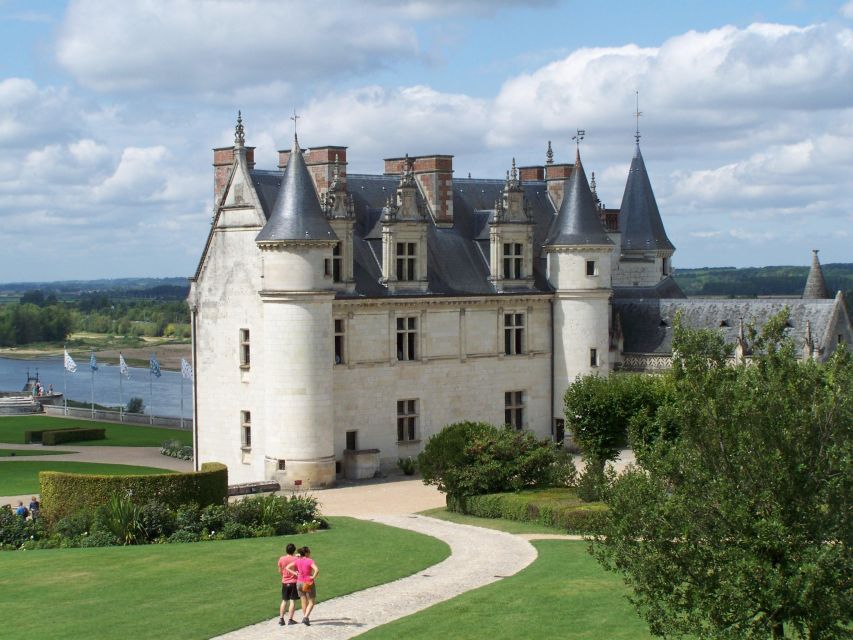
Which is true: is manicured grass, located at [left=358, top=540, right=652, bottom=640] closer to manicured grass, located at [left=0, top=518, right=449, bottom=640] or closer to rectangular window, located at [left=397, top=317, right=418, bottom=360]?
manicured grass, located at [left=0, top=518, right=449, bottom=640]

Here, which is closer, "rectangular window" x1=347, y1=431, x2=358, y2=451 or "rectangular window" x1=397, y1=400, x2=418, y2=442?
"rectangular window" x1=347, y1=431, x2=358, y2=451

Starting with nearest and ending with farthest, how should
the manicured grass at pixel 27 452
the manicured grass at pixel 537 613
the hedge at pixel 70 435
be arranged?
the manicured grass at pixel 537 613 < the manicured grass at pixel 27 452 < the hedge at pixel 70 435

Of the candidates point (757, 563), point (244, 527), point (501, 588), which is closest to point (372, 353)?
point (244, 527)

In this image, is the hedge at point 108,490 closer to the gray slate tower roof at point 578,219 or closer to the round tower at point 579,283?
the round tower at point 579,283

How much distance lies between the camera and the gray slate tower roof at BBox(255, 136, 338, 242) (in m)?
34.9

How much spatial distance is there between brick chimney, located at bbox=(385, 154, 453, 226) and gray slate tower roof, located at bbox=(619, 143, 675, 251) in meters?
9.90

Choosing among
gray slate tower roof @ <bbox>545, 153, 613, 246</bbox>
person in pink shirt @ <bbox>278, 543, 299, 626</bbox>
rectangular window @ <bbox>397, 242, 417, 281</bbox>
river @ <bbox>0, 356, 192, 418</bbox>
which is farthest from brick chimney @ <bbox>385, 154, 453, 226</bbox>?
river @ <bbox>0, 356, 192, 418</bbox>

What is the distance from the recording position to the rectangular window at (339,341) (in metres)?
36.8

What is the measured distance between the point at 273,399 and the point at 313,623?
56.4 ft

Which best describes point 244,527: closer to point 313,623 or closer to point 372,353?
point 313,623

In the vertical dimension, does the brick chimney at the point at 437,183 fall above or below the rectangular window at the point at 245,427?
above

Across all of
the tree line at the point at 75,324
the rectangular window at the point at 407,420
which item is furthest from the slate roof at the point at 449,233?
the tree line at the point at 75,324

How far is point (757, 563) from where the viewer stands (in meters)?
14.0

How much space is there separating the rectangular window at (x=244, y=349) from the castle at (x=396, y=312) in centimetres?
5
